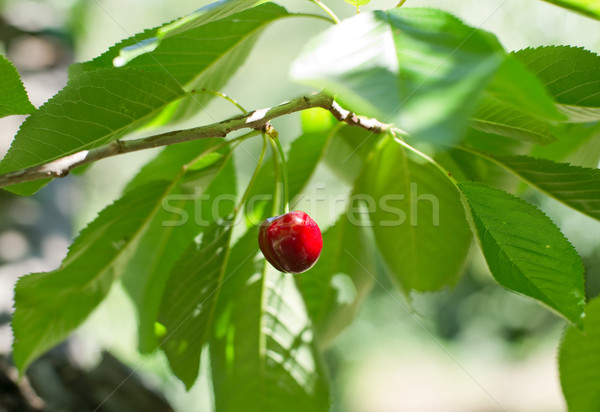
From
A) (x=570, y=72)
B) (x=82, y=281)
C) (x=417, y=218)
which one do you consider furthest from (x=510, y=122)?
(x=82, y=281)

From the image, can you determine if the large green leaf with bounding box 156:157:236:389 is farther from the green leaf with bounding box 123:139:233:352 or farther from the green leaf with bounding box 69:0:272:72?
the green leaf with bounding box 69:0:272:72

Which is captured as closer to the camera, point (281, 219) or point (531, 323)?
point (281, 219)

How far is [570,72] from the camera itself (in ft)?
1.87

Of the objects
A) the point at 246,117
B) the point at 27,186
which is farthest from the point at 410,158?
the point at 27,186

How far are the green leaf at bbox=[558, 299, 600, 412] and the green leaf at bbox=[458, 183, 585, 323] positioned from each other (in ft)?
0.87

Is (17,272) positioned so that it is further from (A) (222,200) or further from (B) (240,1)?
(B) (240,1)

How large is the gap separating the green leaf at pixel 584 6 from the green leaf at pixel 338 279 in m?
0.51

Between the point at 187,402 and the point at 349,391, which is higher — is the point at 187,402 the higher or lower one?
the lower one

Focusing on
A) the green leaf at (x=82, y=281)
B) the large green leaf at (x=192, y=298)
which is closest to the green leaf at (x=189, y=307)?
the large green leaf at (x=192, y=298)

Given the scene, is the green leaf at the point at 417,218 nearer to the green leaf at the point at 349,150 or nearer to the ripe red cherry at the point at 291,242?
the green leaf at the point at 349,150

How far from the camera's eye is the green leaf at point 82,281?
69cm

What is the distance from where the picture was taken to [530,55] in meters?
0.57

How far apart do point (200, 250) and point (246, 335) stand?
15 cm

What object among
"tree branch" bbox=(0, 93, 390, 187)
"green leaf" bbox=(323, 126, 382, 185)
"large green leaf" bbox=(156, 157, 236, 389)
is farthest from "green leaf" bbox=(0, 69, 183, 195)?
"green leaf" bbox=(323, 126, 382, 185)
